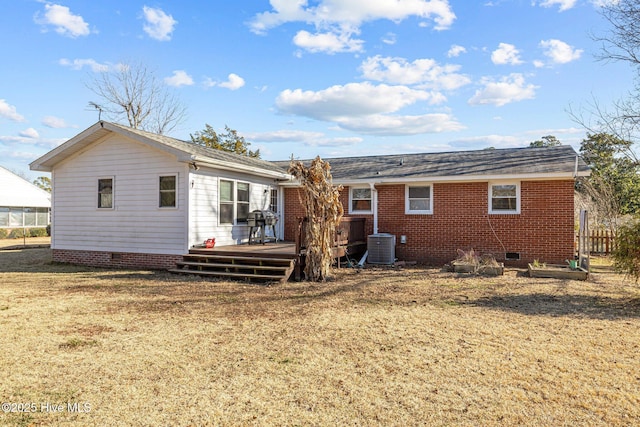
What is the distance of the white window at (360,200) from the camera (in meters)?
14.0

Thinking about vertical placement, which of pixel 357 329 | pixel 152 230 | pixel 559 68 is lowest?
pixel 357 329

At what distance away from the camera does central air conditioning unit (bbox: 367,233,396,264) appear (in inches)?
497

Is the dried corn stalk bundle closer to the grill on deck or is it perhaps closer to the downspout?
the grill on deck

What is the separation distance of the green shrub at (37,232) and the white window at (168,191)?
21.6 meters

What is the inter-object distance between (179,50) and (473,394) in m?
17.7

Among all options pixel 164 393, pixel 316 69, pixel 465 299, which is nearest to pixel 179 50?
pixel 316 69

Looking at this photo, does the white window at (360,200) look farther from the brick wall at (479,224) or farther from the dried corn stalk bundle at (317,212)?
the dried corn stalk bundle at (317,212)

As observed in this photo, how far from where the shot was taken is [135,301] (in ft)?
24.5

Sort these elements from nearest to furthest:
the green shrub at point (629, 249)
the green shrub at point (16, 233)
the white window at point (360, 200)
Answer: the green shrub at point (629, 249) < the white window at point (360, 200) < the green shrub at point (16, 233)

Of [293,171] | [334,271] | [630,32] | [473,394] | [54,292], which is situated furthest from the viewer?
[630,32]

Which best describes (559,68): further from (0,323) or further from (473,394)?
(0,323)

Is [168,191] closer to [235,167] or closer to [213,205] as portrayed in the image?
[213,205]

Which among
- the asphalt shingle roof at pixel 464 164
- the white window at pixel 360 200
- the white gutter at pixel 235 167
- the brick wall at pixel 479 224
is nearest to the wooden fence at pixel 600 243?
the asphalt shingle roof at pixel 464 164

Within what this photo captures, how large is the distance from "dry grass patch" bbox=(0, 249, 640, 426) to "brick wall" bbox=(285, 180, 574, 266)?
3.61 m
